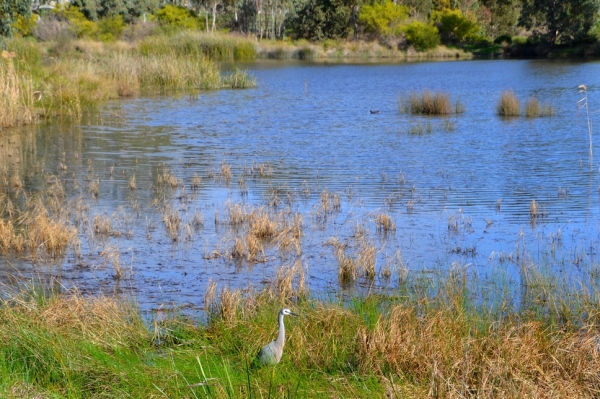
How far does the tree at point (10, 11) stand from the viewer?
56.3 feet

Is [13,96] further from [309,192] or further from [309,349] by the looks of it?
[309,349]

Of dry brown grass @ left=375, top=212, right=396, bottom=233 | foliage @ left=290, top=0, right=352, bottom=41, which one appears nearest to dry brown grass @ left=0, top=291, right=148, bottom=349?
dry brown grass @ left=375, top=212, right=396, bottom=233

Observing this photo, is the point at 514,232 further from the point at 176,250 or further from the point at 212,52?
the point at 212,52

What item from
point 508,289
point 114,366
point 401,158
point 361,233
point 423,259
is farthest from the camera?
point 401,158

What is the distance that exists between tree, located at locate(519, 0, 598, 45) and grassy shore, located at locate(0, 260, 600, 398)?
54.2 metres

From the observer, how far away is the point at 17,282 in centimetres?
699

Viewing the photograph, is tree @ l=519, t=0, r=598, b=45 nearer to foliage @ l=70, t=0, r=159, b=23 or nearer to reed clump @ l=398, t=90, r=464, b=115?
foliage @ l=70, t=0, r=159, b=23

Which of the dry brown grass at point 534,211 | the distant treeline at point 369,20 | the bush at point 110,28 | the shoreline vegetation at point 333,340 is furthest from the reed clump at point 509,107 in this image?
the bush at point 110,28

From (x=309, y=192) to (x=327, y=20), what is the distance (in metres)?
61.2

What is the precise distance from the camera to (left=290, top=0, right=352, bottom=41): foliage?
7019 centimetres

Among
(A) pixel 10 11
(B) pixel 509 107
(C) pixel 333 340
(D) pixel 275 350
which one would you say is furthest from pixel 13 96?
(D) pixel 275 350

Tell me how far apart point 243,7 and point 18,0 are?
6317 centimetres

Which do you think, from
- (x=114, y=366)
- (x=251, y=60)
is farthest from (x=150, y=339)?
(x=251, y=60)

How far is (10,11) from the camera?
17.5m
